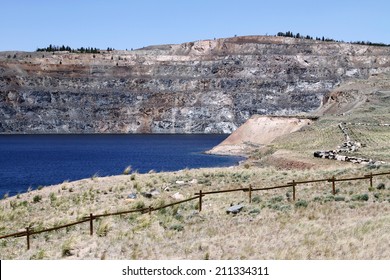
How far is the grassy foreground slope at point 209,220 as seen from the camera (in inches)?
778

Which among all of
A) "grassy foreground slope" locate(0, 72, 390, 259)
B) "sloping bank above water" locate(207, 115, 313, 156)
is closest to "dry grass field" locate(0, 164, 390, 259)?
"grassy foreground slope" locate(0, 72, 390, 259)

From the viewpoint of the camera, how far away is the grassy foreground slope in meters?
19.8

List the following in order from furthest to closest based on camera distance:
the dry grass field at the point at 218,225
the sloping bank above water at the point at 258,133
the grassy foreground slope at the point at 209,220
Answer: the sloping bank above water at the point at 258,133
the grassy foreground slope at the point at 209,220
the dry grass field at the point at 218,225

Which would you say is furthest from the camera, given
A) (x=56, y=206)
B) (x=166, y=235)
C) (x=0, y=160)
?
(x=0, y=160)

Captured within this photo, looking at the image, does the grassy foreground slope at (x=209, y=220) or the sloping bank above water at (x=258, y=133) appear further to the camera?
the sloping bank above water at (x=258, y=133)

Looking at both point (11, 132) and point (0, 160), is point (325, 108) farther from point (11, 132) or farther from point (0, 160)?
point (11, 132)

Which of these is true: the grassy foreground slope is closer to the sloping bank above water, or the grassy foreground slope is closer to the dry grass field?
the dry grass field

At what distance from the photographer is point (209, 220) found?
25.6 metres

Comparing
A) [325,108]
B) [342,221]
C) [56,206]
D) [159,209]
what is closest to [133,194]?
[56,206]

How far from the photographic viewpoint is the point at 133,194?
35.3 meters

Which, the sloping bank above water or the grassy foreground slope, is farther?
the sloping bank above water

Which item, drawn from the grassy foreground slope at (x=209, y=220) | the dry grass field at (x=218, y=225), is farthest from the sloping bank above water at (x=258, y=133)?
the dry grass field at (x=218, y=225)

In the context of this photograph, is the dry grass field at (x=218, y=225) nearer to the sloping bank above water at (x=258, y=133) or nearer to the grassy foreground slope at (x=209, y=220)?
the grassy foreground slope at (x=209, y=220)
